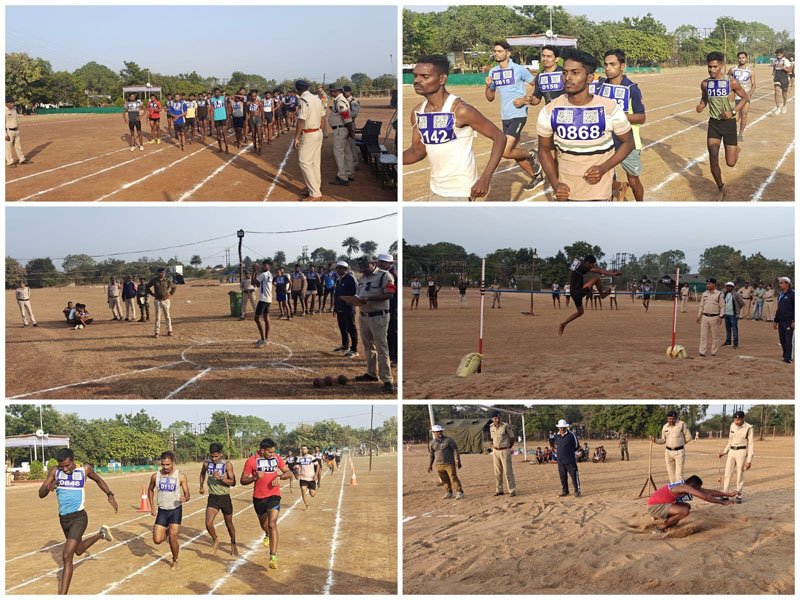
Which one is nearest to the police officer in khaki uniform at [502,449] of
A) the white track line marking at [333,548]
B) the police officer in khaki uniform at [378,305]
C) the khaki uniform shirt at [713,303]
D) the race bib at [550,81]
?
the police officer in khaki uniform at [378,305]

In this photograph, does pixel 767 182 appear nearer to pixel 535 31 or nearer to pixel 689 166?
pixel 689 166

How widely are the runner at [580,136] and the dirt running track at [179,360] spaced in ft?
13.7

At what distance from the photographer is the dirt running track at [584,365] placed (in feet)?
38.4

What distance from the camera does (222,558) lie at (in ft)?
32.8

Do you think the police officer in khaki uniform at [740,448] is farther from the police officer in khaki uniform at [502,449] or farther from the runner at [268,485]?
the runner at [268,485]

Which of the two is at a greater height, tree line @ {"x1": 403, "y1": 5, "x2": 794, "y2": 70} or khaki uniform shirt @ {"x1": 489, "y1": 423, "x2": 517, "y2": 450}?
tree line @ {"x1": 403, "y1": 5, "x2": 794, "y2": 70}

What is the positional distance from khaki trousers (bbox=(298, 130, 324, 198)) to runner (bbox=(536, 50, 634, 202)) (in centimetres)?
443

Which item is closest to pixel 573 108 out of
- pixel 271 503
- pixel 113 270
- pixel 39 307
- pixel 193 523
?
pixel 271 503

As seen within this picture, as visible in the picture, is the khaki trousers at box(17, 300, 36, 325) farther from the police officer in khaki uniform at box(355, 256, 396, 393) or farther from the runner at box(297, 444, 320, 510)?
the police officer in khaki uniform at box(355, 256, 396, 393)

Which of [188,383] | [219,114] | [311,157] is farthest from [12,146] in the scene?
[311,157]

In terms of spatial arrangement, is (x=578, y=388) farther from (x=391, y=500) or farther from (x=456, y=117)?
(x=391, y=500)

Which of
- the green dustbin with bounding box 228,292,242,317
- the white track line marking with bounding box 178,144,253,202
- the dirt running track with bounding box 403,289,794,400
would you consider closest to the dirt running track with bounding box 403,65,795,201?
the dirt running track with bounding box 403,289,794,400

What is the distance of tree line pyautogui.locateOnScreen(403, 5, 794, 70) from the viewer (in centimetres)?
1477

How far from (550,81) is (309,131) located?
3.61 meters
